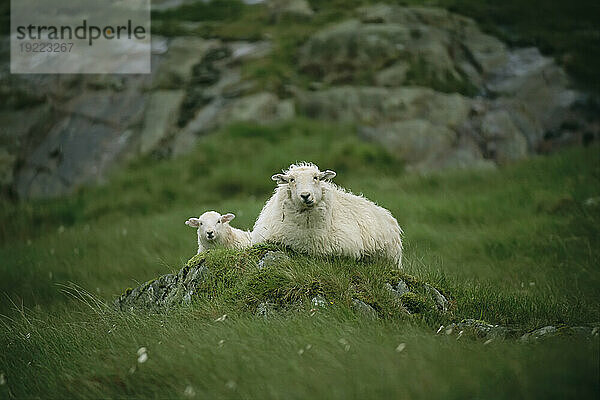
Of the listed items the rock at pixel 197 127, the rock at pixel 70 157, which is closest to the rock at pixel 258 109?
the rock at pixel 197 127

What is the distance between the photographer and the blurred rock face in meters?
23.7

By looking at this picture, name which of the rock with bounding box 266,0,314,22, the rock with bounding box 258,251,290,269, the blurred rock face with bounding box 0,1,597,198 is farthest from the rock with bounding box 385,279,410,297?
the rock with bounding box 266,0,314,22

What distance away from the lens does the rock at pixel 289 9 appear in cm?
3038

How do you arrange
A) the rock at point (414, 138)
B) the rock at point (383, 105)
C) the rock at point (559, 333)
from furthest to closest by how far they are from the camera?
1. the rock at point (383, 105)
2. the rock at point (414, 138)
3. the rock at point (559, 333)

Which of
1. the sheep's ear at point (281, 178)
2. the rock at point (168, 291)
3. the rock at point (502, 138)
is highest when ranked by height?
the sheep's ear at point (281, 178)

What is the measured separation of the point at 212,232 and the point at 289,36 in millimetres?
19298

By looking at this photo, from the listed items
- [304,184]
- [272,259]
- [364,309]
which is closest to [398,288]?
[364,309]

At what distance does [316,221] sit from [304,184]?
590mm

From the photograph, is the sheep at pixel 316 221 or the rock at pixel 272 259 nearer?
the rock at pixel 272 259

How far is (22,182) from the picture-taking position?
78.5 feet

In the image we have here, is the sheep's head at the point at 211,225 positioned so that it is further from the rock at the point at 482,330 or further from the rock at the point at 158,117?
the rock at the point at 158,117

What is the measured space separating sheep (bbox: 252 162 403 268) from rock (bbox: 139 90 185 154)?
16.2 m

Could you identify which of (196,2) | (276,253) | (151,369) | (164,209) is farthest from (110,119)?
(151,369)

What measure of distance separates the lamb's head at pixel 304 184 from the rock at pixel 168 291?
58.3 inches
